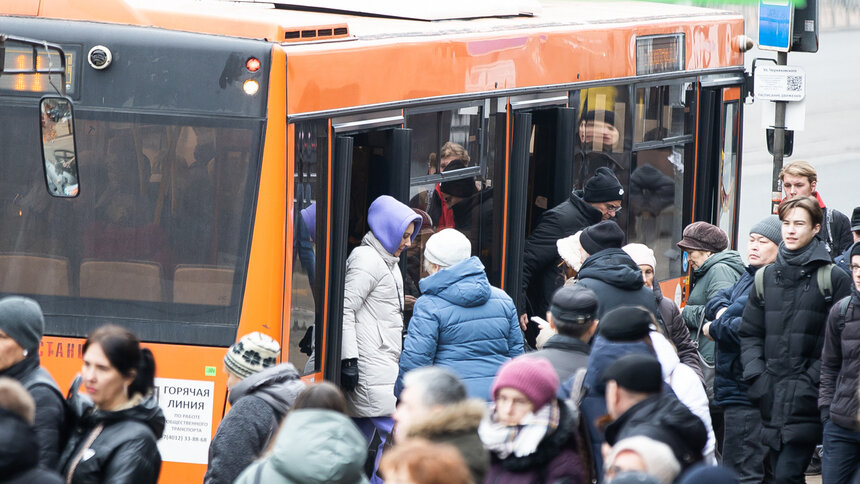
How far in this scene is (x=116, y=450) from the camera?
4.51 metres

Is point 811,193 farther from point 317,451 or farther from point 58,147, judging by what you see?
point 317,451

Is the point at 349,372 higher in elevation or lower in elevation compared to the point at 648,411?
lower

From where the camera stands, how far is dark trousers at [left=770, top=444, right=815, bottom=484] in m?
7.34

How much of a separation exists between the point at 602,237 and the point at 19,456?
3.84 m

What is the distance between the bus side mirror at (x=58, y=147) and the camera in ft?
21.8

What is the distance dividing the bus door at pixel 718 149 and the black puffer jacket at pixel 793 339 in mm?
3794

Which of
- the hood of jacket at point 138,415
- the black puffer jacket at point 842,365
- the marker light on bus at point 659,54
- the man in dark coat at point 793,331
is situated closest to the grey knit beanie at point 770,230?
the man in dark coat at point 793,331

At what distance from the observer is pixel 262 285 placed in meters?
6.45

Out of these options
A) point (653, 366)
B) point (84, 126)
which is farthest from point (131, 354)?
point (84, 126)

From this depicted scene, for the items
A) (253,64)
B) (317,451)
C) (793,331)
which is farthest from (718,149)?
(317,451)

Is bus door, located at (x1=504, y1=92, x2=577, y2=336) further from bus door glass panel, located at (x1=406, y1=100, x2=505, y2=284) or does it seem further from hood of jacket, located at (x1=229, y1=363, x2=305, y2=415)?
hood of jacket, located at (x1=229, y1=363, x2=305, y2=415)

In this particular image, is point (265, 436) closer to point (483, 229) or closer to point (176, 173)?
point (176, 173)

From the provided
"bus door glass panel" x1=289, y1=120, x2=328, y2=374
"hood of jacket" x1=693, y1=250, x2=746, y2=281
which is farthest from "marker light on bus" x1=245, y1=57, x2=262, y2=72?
"hood of jacket" x1=693, y1=250, x2=746, y2=281

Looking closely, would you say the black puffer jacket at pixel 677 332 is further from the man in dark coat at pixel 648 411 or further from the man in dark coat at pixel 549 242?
the man in dark coat at pixel 648 411
